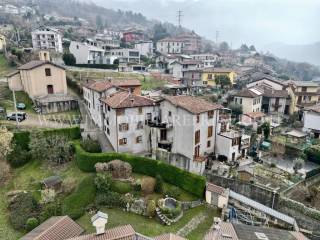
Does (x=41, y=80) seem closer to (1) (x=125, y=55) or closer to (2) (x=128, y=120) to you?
(2) (x=128, y=120)

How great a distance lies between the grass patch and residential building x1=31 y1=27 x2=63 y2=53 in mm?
67922

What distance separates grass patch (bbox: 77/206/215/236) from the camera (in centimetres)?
2842

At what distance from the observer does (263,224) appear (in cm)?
3033

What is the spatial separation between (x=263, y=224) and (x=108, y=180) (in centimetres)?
1738

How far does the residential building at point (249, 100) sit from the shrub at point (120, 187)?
32619 millimetres

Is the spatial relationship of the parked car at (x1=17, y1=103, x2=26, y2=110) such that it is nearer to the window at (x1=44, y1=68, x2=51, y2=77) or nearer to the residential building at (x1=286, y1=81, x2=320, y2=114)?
the window at (x1=44, y1=68, x2=51, y2=77)

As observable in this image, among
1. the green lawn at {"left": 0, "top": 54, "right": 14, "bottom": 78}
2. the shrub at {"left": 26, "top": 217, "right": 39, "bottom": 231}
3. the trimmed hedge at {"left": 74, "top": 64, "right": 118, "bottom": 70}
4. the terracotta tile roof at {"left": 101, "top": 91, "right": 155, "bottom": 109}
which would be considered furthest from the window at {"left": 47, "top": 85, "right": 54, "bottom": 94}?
the shrub at {"left": 26, "top": 217, "right": 39, "bottom": 231}

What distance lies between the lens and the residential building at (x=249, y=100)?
56.6 m

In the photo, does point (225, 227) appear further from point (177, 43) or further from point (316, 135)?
point (177, 43)

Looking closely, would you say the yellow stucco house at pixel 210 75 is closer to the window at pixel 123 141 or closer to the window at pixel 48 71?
the window at pixel 48 71

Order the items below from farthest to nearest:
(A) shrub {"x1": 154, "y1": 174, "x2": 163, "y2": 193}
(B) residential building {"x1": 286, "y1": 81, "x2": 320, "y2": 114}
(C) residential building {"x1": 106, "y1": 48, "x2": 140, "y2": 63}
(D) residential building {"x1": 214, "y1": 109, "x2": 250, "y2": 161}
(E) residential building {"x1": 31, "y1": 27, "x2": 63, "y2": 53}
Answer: (C) residential building {"x1": 106, "y1": 48, "x2": 140, "y2": 63}
(E) residential building {"x1": 31, "y1": 27, "x2": 63, "y2": 53}
(B) residential building {"x1": 286, "y1": 81, "x2": 320, "y2": 114}
(D) residential building {"x1": 214, "y1": 109, "x2": 250, "y2": 161}
(A) shrub {"x1": 154, "y1": 174, "x2": 163, "y2": 193}

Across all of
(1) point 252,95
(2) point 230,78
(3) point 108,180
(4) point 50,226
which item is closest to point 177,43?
(2) point 230,78

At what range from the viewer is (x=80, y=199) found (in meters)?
31.5

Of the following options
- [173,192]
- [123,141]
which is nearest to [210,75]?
[123,141]
